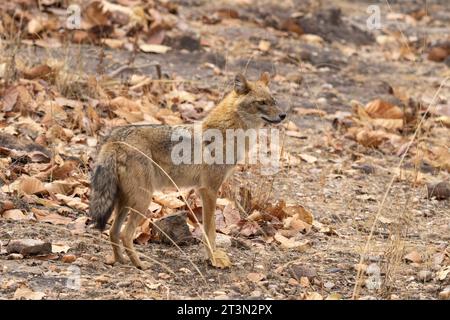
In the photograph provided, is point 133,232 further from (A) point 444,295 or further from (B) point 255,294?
(A) point 444,295

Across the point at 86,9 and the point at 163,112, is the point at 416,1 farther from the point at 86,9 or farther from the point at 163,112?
the point at 163,112

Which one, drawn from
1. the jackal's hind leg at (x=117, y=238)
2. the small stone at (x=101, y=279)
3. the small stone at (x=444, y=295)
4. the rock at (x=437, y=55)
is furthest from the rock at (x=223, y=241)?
the rock at (x=437, y=55)

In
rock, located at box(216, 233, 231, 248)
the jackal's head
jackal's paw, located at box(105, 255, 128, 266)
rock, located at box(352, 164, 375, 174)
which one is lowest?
rock, located at box(352, 164, 375, 174)

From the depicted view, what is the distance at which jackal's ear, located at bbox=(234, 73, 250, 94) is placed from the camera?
22.9 feet

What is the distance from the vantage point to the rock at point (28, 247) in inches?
228

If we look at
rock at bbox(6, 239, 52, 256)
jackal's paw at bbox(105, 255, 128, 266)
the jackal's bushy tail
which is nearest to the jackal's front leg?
jackal's paw at bbox(105, 255, 128, 266)

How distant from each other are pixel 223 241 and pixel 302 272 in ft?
2.94

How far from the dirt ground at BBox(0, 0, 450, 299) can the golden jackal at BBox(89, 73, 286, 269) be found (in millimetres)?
247

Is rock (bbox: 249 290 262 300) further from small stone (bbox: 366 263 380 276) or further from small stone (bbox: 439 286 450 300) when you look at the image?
small stone (bbox: 439 286 450 300)

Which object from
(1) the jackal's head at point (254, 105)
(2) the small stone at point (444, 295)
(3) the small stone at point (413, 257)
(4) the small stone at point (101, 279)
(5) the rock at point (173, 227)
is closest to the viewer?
(4) the small stone at point (101, 279)

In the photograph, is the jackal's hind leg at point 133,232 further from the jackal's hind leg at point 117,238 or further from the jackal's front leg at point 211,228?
the jackal's front leg at point 211,228

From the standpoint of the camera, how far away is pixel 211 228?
6441 millimetres

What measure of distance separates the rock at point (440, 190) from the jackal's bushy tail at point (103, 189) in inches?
143
